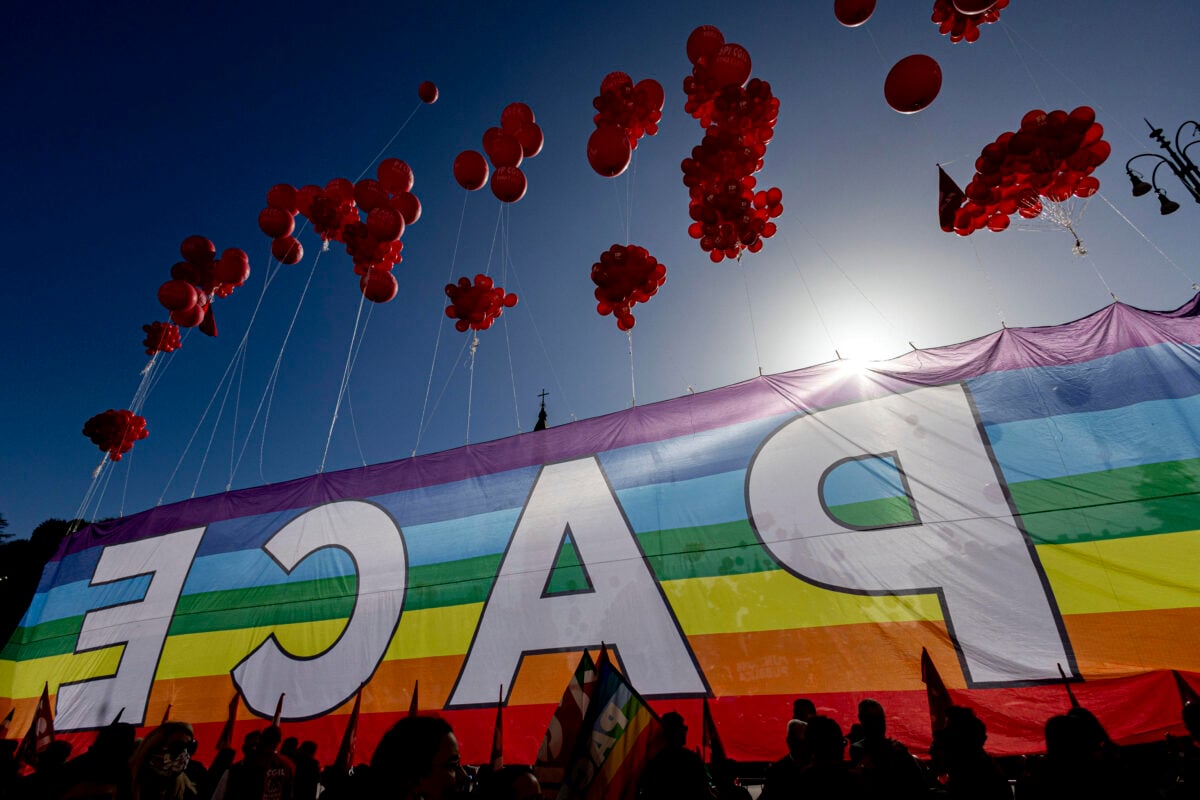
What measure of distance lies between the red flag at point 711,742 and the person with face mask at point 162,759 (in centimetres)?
350

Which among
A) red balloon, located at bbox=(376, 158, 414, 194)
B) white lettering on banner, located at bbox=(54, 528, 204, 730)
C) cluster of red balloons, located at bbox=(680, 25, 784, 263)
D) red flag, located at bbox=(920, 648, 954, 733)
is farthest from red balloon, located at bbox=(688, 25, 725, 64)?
white lettering on banner, located at bbox=(54, 528, 204, 730)

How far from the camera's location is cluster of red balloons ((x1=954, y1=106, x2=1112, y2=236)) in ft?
17.2

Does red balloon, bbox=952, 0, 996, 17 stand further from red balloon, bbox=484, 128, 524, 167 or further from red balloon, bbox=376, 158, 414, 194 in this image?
red balloon, bbox=376, 158, 414, 194

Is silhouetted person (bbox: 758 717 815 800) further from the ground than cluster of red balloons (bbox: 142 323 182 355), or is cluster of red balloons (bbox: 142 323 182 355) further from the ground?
cluster of red balloons (bbox: 142 323 182 355)

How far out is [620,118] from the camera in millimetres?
6703

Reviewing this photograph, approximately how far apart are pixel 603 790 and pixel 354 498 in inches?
244

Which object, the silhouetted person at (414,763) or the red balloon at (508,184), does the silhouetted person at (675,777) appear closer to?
the silhouetted person at (414,763)

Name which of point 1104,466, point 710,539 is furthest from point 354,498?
point 1104,466

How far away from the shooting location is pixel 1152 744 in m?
3.89

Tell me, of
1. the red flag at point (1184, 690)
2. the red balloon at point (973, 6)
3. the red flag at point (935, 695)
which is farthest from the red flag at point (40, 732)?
the red balloon at point (973, 6)

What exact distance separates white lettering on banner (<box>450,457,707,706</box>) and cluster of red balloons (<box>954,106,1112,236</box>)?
522 centimetres

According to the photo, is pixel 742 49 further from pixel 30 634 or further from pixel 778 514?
pixel 30 634

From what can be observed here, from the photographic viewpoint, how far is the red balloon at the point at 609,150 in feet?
21.2

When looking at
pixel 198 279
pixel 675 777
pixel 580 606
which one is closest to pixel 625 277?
pixel 580 606
